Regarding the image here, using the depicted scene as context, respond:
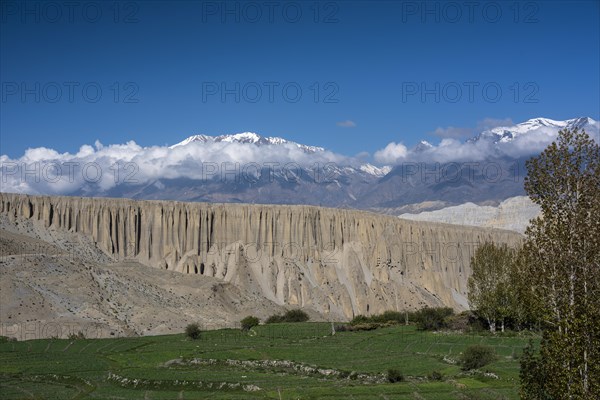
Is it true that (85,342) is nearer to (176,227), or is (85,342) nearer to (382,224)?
(176,227)

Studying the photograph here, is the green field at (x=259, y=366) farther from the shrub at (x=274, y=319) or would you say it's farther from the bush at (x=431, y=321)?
the shrub at (x=274, y=319)

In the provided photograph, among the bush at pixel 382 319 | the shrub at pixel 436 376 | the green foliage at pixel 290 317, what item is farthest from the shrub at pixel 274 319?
the shrub at pixel 436 376

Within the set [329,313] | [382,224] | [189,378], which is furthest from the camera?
[382,224]

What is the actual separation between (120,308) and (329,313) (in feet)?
118

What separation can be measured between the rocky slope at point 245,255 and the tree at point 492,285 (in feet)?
111

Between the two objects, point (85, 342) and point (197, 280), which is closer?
point (85, 342)

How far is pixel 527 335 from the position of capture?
2393 inches

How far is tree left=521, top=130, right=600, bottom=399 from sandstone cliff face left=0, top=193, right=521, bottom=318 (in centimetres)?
8821

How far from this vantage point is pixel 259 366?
5434 cm

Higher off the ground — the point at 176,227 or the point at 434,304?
the point at 176,227

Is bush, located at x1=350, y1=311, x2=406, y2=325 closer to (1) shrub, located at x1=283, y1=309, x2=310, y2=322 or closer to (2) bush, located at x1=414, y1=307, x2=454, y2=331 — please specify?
(1) shrub, located at x1=283, y1=309, x2=310, y2=322

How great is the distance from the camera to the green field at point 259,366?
4088cm

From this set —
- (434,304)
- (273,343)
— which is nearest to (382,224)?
(434,304)

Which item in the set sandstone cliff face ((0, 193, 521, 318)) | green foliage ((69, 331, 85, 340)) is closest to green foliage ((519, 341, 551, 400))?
green foliage ((69, 331, 85, 340))
